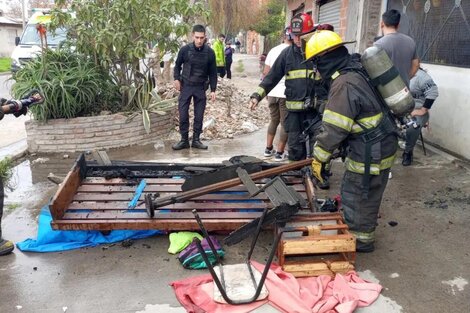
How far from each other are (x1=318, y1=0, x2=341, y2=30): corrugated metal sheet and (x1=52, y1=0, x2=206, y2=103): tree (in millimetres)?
3659

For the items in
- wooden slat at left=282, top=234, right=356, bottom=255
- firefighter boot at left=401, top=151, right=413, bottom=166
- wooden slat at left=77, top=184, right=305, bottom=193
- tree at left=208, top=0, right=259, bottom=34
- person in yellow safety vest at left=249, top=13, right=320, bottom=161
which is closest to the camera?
wooden slat at left=282, top=234, right=356, bottom=255

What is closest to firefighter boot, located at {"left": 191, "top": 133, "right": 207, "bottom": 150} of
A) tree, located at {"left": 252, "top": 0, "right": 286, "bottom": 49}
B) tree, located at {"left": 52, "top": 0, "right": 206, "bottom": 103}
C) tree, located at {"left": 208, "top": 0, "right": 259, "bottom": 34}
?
tree, located at {"left": 52, "top": 0, "right": 206, "bottom": 103}

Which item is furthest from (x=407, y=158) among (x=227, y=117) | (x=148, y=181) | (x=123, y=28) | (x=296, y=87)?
(x=123, y=28)

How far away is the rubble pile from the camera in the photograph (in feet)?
25.6

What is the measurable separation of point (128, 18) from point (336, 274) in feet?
17.6

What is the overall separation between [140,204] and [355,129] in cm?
197

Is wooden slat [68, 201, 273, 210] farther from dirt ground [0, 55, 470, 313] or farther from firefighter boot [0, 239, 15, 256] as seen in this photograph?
firefighter boot [0, 239, 15, 256]

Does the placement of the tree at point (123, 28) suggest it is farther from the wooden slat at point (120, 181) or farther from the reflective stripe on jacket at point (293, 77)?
the wooden slat at point (120, 181)

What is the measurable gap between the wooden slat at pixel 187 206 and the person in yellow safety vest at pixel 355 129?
733 millimetres

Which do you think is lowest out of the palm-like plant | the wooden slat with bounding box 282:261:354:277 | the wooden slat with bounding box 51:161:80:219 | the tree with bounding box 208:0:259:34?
the wooden slat with bounding box 282:261:354:277

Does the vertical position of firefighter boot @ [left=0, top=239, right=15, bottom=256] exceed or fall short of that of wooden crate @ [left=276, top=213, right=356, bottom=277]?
it falls short

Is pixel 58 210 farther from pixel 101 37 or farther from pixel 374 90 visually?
pixel 101 37

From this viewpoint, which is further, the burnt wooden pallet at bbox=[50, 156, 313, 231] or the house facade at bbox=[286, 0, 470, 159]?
the house facade at bbox=[286, 0, 470, 159]

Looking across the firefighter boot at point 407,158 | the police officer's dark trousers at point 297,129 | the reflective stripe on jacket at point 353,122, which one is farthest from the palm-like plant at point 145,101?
the reflective stripe on jacket at point 353,122
